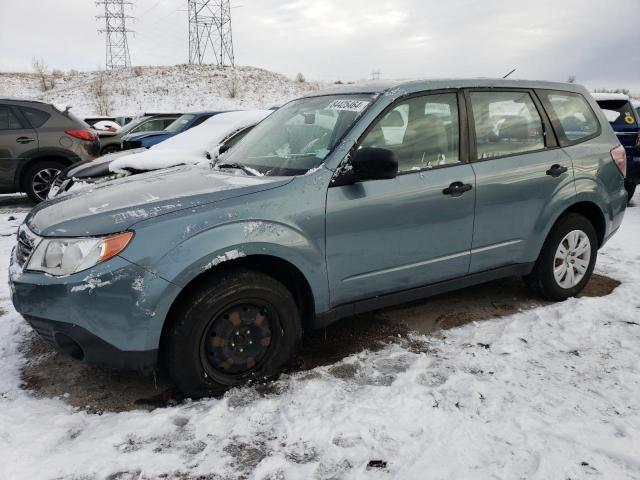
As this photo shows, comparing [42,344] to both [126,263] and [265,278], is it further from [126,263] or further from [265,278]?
→ [265,278]

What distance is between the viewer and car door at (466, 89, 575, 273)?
11.5 feet

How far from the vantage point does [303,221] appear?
282 centimetres

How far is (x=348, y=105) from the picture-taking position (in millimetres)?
3314

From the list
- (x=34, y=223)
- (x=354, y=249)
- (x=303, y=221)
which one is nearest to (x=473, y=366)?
(x=354, y=249)

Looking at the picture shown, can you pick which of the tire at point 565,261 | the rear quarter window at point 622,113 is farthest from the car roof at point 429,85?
the rear quarter window at point 622,113

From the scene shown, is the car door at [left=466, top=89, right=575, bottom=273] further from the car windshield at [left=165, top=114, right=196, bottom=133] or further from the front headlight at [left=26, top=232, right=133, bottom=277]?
the car windshield at [left=165, top=114, right=196, bottom=133]

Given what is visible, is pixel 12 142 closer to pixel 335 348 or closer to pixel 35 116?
pixel 35 116

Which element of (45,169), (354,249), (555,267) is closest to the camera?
(354,249)

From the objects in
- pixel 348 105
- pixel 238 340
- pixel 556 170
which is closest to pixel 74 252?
pixel 238 340

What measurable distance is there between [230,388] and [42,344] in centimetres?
152

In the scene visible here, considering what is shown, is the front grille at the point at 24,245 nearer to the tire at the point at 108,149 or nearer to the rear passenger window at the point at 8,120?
the rear passenger window at the point at 8,120

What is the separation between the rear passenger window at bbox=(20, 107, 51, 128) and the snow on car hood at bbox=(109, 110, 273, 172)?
2.49 m

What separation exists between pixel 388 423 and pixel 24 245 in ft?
7.04

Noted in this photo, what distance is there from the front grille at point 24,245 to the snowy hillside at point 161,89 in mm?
30571
